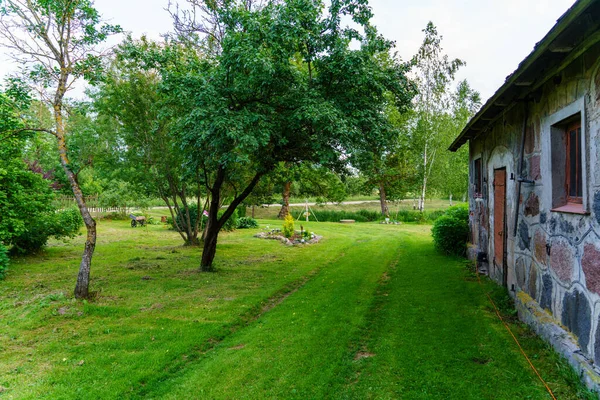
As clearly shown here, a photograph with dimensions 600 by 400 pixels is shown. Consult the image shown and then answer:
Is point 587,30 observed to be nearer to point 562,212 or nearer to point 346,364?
point 562,212

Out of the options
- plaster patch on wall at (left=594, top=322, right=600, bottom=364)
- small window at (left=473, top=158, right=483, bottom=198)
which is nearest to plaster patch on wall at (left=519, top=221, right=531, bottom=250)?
plaster patch on wall at (left=594, top=322, right=600, bottom=364)

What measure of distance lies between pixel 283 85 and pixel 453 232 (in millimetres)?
7285

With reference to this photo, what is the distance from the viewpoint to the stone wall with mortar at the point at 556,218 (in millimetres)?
3393

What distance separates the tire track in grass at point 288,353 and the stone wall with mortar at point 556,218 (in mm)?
2447

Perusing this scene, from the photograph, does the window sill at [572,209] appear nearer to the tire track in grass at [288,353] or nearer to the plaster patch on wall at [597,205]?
the plaster patch on wall at [597,205]

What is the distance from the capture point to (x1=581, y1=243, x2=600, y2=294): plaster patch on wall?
3.31m

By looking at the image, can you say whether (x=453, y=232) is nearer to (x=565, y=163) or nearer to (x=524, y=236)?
(x=524, y=236)

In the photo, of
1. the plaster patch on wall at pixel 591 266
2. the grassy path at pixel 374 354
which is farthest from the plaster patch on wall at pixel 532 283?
the plaster patch on wall at pixel 591 266

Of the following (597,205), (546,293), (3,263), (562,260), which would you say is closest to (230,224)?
(3,263)

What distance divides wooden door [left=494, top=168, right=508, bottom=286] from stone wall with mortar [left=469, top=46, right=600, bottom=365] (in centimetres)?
26

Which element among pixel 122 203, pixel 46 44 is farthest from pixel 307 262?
pixel 122 203

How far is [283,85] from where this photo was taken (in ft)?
23.4

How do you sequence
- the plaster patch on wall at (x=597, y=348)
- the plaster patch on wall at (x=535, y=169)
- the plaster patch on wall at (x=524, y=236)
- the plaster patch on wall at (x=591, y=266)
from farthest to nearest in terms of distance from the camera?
the plaster patch on wall at (x=524, y=236) < the plaster patch on wall at (x=535, y=169) < the plaster patch on wall at (x=591, y=266) < the plaster patch on wall at (x=597, y=348)

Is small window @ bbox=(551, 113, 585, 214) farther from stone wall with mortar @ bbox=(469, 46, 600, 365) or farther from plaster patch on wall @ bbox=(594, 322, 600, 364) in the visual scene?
plaster patch on wall @ bbox=(594, 322, 600, 364)
